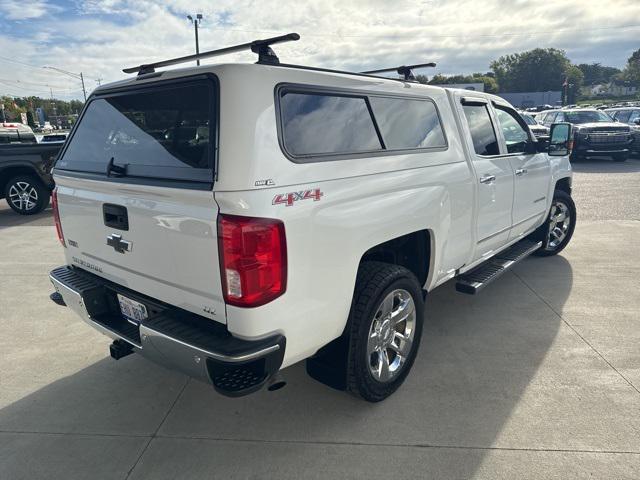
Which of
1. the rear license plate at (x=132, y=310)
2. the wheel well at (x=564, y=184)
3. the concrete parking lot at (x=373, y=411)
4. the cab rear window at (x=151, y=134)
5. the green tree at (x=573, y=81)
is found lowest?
the concrete parking lot at (x=373, y=411)

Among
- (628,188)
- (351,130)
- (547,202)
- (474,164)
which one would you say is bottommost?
(628,188)

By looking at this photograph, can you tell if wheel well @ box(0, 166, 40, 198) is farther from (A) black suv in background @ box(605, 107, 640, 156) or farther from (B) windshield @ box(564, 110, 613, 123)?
(A) black suv in background @ box(605, 107, 640, 156)

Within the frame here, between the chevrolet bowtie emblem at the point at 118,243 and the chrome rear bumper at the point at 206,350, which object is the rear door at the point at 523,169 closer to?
the chrome rear bumper at the point at 206,350

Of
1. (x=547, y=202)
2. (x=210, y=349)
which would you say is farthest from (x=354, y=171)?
(x=547, y=202)

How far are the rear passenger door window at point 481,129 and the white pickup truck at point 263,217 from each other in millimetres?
237

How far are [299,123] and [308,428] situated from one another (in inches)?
69.7

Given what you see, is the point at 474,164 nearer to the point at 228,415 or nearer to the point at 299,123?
the point at 299,123

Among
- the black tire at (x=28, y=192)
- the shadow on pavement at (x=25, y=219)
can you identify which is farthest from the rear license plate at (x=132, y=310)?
the black tire at (x=28, y=192)

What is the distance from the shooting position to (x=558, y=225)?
5.89 meters

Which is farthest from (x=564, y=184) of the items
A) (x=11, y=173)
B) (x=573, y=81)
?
(x=573, y=81)

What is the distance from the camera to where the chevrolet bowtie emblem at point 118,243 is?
254 cm

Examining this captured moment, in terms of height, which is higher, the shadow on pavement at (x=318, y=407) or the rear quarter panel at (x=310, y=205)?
the rear quarter panel at (x=310, y=205)

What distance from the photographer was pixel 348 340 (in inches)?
105

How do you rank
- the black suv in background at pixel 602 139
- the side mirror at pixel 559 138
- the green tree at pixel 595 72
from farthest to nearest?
1. the green tree at pixel 595 72
2. the black suv in background at pixel 602 139
3. the side mirror at pixel 559 138
